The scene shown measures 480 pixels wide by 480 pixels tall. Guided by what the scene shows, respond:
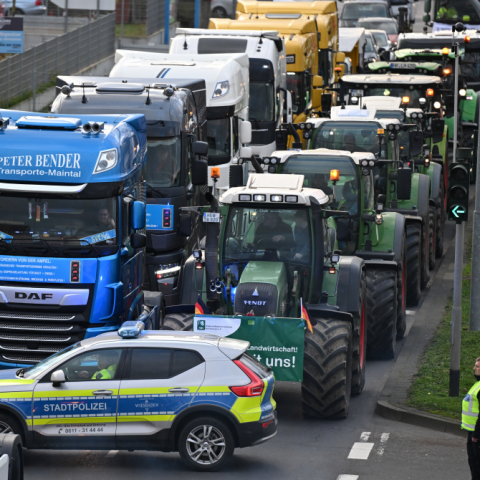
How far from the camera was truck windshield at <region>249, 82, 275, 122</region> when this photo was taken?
2530 centimetres

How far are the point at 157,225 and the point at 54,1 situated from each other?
22.9 metres

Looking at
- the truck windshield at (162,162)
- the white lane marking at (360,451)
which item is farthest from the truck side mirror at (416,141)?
the white lane marking at (360,451)

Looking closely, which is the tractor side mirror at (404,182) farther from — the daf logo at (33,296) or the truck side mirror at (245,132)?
the daf logo at (33,296)

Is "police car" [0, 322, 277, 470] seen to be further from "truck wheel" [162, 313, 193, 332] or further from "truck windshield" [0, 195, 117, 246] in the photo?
"truck windshield" [0, 195, 117, 246]

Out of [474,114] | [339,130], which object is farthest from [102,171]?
[474,114]

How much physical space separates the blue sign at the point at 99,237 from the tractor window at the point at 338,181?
403cm

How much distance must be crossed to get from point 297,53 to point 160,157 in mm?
13308

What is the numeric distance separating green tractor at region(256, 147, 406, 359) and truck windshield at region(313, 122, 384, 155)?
2384mm

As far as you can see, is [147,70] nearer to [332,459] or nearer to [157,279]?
[157,279]

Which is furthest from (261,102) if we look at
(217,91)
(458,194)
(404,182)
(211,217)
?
(211,217)

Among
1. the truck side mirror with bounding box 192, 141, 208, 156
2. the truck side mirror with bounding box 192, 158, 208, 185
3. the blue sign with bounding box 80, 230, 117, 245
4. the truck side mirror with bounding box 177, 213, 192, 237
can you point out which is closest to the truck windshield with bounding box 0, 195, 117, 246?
the blue sign with bounding box 80, 230, 117, 245

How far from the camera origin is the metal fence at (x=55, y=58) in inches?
1210

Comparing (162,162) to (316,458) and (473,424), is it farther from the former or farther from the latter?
(473,424)

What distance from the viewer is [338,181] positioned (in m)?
16.2
